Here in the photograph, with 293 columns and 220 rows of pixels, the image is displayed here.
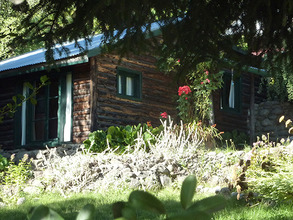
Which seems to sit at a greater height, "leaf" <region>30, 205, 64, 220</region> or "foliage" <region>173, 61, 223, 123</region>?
"foliage" <region>173, 61, 223, 123</region>

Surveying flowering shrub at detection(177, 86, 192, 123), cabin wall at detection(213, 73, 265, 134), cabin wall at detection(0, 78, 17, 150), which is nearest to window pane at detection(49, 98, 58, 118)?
cabin wall at detection(0, 78, 17, 150)

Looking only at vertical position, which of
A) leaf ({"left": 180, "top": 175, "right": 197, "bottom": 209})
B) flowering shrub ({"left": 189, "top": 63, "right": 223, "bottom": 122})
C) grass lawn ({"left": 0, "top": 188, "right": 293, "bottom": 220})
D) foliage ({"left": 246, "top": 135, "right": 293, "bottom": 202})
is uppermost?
flowering shrub ({"left": 189, "top": 63, "right": 223, "bottom": 122})

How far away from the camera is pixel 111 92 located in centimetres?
1359

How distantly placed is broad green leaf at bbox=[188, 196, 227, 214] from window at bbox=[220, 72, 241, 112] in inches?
655

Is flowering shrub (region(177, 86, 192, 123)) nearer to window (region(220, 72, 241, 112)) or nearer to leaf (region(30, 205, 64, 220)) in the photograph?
window (region(220, 72, 241, 112))

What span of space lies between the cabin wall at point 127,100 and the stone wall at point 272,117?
401cm

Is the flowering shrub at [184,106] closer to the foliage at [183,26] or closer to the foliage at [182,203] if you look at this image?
the foliage at [183,26]

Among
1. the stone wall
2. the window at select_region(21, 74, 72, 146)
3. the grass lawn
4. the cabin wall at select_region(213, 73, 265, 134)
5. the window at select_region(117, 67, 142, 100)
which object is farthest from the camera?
the stone wall

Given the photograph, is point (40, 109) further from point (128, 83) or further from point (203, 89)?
point (203, 89)

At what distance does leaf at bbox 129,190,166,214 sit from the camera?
1.50 ft

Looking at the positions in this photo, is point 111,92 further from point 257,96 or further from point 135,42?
point 135,42

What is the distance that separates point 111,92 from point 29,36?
9388 mm

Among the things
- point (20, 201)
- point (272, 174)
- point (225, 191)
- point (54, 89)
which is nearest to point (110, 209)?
point (225, 191)

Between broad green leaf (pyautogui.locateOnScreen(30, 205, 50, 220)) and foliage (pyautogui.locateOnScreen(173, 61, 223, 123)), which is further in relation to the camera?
foliage (pyautogui.locateOnScreen(173, 61, 223, 123))
